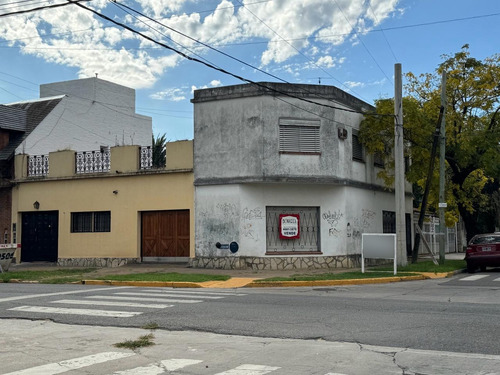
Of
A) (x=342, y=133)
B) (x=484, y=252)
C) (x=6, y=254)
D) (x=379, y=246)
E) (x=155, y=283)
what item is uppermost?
(x=342, y=133)

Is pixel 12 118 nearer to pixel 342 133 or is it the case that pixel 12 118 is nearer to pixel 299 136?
pixel 299 136

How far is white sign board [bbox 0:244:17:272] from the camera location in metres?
21.2

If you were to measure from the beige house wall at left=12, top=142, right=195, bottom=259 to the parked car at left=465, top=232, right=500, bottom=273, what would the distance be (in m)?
10.9

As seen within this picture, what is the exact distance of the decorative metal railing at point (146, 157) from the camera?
79.9ft

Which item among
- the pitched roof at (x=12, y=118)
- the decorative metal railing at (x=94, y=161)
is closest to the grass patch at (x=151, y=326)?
the decorative metal railing at (x=94, y=161)

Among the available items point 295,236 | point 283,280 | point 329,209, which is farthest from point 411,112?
point 283,280

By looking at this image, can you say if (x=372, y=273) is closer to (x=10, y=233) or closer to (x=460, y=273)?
(x=460, y=273)

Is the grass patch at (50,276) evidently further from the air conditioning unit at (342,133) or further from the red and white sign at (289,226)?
the air conditioning unit at (342,133)

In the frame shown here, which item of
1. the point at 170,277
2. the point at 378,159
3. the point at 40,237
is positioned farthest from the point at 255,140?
the point at 40,237

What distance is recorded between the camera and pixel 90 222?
25.5 meters

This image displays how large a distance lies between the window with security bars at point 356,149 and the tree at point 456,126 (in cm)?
27

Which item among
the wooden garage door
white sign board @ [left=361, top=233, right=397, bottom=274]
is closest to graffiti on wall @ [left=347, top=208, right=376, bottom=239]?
white sign board @ [left=361, top=233, right=397, bottom=274]

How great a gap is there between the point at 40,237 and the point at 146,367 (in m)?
21.6

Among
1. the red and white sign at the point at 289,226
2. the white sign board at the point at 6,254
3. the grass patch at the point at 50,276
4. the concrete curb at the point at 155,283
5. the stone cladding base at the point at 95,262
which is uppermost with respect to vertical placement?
the red and white sign at the point at 289,226
